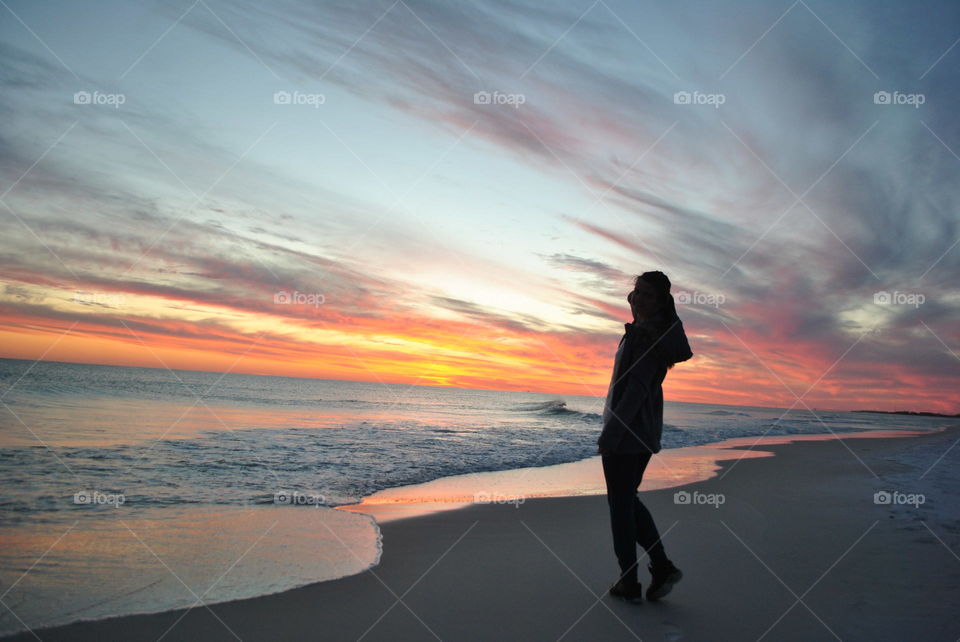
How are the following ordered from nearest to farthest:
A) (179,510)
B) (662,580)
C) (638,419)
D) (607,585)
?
(638,419), (662,580), (607,585), (179,510)

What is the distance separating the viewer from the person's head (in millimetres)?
3531

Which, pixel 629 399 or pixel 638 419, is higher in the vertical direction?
pixel 629 399

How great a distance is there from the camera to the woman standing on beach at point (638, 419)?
3.46 m

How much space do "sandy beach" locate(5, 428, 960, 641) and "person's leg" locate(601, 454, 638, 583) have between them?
361 mm

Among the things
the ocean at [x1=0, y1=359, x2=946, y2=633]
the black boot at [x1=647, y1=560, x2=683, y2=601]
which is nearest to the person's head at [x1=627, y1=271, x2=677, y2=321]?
the black boot at [x1=647, y1=560, x2=683, y2=601]

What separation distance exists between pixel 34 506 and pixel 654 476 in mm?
9141

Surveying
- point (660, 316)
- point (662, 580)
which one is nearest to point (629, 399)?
point (660, 316)

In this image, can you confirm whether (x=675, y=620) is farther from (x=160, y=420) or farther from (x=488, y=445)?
(x=160, y=420)

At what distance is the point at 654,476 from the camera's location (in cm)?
1023

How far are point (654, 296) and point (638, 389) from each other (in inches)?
23.7

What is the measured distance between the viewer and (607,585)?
394 centimetres

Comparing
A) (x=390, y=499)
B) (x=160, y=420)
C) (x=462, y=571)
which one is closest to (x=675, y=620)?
(x=462, y=571)

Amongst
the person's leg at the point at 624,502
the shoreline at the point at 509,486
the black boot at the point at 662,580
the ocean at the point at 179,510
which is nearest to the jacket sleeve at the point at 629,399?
the person's leg at the point at 624,502

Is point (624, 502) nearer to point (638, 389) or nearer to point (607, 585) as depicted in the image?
point (638, 389)
